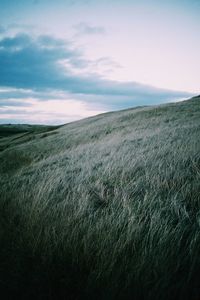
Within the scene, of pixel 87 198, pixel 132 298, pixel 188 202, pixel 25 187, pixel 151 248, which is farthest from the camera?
pixel 25 187

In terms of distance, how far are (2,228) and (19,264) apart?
3.38 feet

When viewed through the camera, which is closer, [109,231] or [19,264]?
[19,264]

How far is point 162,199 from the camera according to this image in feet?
10.6

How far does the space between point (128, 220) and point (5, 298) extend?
1.58 metres

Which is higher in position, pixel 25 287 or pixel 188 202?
pixel 188 202

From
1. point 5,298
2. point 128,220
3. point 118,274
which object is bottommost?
point 5,298

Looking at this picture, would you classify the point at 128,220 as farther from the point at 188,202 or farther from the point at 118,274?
the point at 188,202

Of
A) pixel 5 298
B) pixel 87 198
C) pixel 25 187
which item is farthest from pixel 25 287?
pixel 25 187

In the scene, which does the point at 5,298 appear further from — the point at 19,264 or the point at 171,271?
the point at 171,271

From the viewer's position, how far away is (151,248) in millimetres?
2131

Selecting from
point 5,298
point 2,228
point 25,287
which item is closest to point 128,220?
point 25,287

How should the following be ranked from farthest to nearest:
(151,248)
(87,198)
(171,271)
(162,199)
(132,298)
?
(87,198)
(162,199)
(151,248)
(171,271)
(132,298)

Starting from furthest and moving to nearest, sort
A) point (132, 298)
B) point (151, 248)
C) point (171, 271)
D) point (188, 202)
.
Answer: point (188, 202) < point (151, 248) < point (171, 271) < point (132, 298)

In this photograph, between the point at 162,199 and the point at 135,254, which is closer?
the point at 135,254
